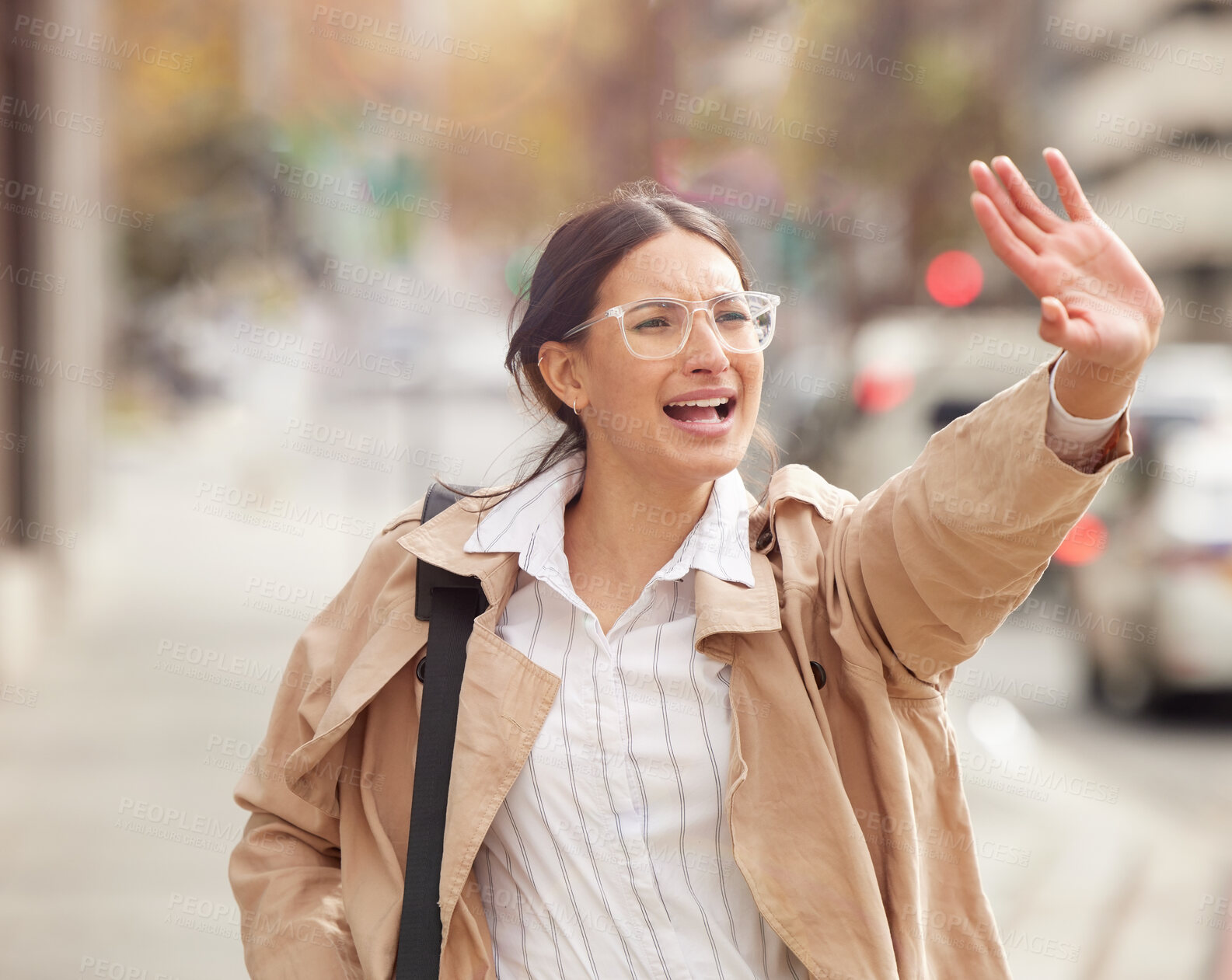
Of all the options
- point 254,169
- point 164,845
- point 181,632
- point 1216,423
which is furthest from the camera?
point 254,169

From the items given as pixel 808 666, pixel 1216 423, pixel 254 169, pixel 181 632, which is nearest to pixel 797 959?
pixel 808 666

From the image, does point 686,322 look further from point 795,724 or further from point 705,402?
point 795,724

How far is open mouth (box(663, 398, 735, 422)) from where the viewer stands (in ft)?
8.38

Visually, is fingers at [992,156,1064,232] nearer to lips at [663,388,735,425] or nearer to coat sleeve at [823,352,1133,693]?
coat sleeve at [823,352,1133,693]

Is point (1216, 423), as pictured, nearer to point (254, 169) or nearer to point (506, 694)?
point (506, 694)

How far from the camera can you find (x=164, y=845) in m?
6.40

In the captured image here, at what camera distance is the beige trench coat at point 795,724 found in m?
2.11

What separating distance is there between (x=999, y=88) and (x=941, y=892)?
19.6 meters

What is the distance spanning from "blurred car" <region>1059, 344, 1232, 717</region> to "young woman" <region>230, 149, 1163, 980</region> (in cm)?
570

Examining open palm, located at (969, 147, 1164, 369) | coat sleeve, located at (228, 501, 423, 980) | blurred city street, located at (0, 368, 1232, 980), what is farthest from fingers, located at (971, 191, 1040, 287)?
blurred city street, located at (0, 368, 1232, 980)

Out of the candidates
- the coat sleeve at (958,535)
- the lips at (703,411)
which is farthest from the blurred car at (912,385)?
the coat sleeve at (958,535)

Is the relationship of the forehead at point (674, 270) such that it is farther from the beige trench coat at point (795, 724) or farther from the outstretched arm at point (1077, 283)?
the outstretched arm at point (1077, 283)

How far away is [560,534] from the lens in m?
2.73

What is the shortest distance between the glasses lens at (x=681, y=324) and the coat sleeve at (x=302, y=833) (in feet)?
1.82
